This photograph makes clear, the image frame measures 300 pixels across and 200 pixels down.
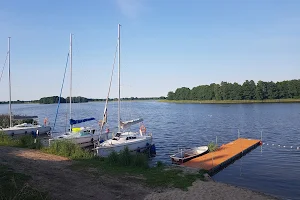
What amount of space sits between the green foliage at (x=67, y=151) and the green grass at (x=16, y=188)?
651 cm

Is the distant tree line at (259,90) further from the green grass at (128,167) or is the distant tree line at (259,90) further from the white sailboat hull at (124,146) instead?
the green grass at (128,167)

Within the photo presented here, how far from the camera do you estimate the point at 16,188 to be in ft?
33.4

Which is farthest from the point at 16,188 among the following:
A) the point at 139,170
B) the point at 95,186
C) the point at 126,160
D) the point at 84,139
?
the point at 84,139

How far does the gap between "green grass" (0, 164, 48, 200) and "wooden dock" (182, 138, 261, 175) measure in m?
12.3

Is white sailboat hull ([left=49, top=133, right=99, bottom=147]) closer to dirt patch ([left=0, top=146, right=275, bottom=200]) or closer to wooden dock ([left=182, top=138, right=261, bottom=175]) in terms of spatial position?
wooden dock ([left=182, top=138, right=261, bottom=175])

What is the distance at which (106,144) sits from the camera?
82.7ft

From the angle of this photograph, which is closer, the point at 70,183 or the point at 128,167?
the point at 70,183

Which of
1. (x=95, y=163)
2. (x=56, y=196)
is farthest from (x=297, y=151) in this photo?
(x=56, y=196)

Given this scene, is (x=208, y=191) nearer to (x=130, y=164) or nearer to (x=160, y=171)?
(x=160, y=171)

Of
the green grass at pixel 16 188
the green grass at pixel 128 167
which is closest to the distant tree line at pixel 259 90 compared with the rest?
the green grass at pixel 128 167

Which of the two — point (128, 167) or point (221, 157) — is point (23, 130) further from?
point (221, 157)

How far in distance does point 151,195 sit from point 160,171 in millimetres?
4676

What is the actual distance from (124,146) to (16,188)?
597 inches

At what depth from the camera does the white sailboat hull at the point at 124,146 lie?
24241 millimetres
